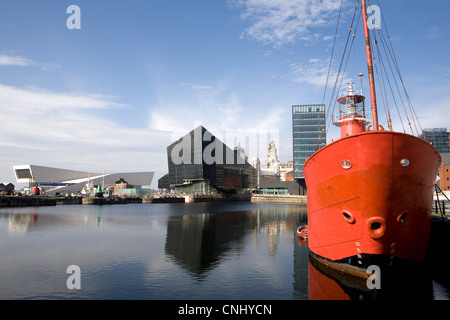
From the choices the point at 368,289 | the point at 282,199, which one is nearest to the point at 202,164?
the point at 282,199

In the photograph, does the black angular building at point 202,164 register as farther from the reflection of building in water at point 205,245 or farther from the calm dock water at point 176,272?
the calm dock water at point 176,272

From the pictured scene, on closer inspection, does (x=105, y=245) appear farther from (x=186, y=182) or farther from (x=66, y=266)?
(x=186, y=182)

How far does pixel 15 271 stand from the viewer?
69.2 ft

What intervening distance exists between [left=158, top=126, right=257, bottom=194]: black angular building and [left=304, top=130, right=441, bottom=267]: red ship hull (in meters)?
154

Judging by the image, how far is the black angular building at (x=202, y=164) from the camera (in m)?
173

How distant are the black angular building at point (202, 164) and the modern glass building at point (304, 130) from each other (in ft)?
185

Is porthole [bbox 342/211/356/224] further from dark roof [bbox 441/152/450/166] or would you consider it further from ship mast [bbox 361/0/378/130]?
dark roof [bbox 441/152/450/166]

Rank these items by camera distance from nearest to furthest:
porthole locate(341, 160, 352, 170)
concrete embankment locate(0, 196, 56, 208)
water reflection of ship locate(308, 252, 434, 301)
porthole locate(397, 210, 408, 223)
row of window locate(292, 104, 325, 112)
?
1. porthole locate(397, 210, 408, 223)
2. water reflection of ship locate(308, 252, 434, 301)
3. porthole locate(341, 160, 352, 170)
4. concrete embankment locate(0, 196, 56, 208)
5. row of window locate(292, 104, 325, 112)

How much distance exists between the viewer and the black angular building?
173 meters

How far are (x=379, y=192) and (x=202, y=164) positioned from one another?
157m

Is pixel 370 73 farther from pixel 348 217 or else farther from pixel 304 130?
pixel 304 130

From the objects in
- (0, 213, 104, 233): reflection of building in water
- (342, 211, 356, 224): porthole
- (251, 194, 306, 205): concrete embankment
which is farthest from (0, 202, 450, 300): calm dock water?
(251, 194, 306, 205): concrete embankment
